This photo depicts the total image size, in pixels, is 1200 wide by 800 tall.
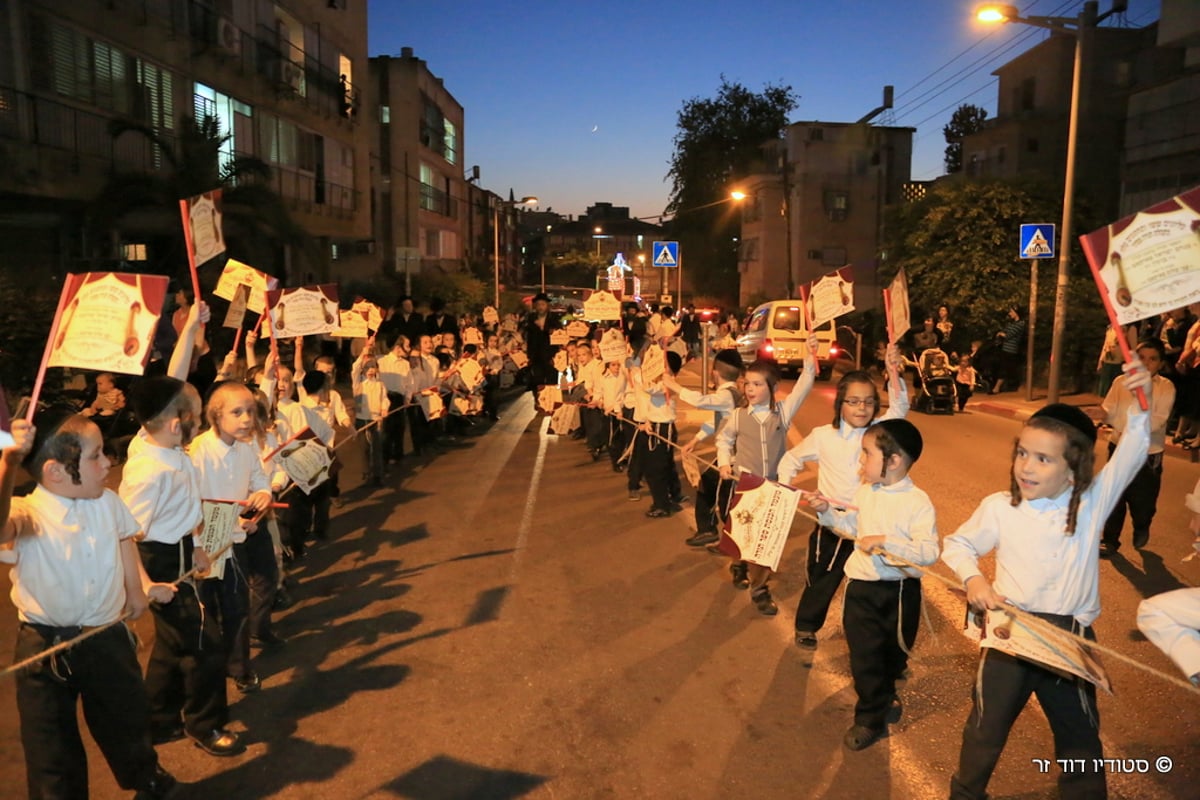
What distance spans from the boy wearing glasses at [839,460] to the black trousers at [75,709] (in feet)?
11.4

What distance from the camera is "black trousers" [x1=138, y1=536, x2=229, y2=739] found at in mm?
4102

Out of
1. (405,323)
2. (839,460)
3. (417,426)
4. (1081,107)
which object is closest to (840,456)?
(839,460)

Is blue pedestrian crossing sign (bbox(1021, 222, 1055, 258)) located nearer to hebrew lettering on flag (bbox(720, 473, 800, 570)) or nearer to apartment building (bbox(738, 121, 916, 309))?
hebrew lettering on flag (bbox(720, 473, 800, 570))

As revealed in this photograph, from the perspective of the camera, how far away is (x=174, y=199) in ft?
50.3

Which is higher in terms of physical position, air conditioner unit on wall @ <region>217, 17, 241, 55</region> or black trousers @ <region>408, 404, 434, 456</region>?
air conditioner unit on wall @ <region>217, 17, 241, 55</region>

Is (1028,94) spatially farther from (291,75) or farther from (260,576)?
(260,576)

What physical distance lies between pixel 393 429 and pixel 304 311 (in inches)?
140

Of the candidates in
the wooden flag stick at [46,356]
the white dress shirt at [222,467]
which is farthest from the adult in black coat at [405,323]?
the wooden flag stick at [46,356]

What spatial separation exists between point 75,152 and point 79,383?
4.39m

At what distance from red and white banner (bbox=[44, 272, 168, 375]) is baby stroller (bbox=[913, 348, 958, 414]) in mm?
14762

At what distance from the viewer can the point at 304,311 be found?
793 centimetres

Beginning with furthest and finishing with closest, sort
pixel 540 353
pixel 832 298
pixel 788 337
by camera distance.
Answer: pixel 788 337, pixel 540 353, pixel 832 298

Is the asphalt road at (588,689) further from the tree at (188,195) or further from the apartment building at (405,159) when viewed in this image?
the apartment building at (405,159)

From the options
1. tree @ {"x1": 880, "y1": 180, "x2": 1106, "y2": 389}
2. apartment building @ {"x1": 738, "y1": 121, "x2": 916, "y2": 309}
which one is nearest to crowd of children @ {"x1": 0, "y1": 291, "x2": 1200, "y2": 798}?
tree @ {"x1": 880, "y1": 180, "x2": 1106, "y2": 389}
